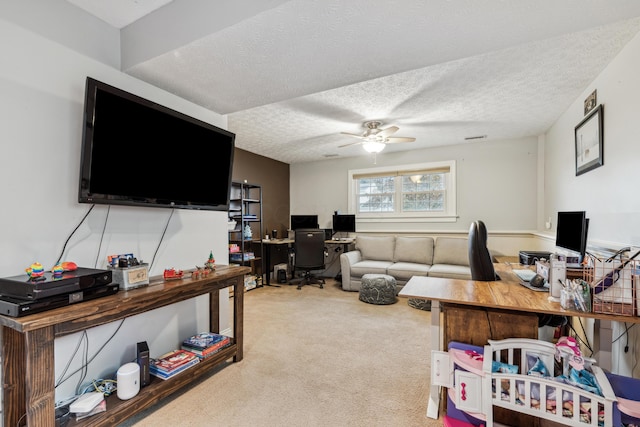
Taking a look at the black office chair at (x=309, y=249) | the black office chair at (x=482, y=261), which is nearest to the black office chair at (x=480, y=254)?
the black office chair at (x=482, y=261)

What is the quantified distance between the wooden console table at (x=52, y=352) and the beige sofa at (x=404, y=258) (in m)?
2.94

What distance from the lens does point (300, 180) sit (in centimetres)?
620

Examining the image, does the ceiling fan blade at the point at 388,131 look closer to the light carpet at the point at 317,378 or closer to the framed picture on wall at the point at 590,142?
the framed picture on wall at the point at 590,142

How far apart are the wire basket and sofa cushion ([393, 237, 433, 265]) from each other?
11.0ft

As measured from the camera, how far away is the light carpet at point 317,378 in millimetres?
1636

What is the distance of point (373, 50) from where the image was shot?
161cm

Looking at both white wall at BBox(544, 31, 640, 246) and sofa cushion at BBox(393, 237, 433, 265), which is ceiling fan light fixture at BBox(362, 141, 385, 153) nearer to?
sofa cushion at BBox(393, 237, 433, 265)

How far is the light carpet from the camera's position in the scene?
64.4 inches

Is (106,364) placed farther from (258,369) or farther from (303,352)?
(303,352)

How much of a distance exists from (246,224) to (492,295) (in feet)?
13.0

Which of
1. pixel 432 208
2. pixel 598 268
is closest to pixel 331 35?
pixel 598 268

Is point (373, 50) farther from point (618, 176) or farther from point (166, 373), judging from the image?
point (166, 373)

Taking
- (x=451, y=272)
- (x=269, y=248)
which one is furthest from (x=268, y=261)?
(x=451, y=272)

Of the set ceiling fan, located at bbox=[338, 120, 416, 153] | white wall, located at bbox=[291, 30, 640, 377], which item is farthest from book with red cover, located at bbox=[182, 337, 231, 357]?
ceiling fan, located at bbox=[338, 120, 416, 153]
